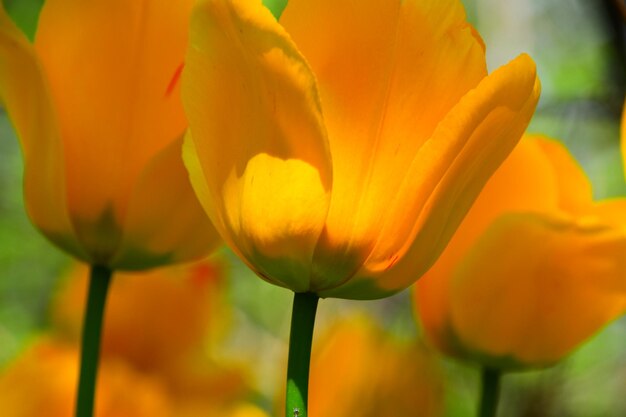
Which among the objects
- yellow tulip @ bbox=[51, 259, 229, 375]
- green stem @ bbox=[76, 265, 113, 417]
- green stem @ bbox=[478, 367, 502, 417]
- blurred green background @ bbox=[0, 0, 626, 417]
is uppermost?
green stem @ bbox=[76, 265, 113, 417]

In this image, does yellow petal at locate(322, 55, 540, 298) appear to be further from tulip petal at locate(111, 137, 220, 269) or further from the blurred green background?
the blurred green background

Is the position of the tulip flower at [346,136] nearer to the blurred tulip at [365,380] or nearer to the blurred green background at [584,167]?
Answer: the blurred tulip at [365,380]

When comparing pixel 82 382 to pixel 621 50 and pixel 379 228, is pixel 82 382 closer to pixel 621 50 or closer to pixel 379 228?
pixel 379 228

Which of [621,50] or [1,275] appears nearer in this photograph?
[621,50]

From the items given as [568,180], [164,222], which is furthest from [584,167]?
[164,222]

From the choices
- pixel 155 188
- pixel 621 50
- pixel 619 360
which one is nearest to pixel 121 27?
pixel 155 188

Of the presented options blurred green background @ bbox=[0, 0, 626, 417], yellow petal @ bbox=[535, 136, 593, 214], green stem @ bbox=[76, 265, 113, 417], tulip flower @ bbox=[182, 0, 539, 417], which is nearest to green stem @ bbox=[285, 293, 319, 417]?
tulip flower @ bbox=[182, 0, 539, 417]

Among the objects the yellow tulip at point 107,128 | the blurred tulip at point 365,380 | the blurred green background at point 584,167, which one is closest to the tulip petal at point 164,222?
the yellow tulip at point 107,128
